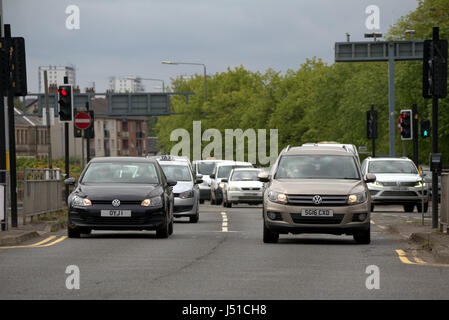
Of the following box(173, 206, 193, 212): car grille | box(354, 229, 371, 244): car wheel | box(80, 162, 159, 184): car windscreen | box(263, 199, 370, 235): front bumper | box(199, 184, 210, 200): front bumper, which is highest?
box(80, 162, 159, 184): car windscreen

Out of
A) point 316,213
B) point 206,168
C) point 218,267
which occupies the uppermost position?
point 316,213

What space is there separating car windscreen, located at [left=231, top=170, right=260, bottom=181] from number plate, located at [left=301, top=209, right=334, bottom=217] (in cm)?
2419

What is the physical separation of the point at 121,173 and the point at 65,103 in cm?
958

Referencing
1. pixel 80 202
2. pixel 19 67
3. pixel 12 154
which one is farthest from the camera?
pixel 12 154

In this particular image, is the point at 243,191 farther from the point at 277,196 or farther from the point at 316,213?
the point at 316,213

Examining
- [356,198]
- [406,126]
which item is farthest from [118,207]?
[406,126]

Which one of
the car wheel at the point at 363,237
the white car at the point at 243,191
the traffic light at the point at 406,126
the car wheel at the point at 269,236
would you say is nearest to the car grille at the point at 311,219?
the car wheel at the point at 269,236

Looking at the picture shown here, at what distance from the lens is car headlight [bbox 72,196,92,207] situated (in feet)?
66.0

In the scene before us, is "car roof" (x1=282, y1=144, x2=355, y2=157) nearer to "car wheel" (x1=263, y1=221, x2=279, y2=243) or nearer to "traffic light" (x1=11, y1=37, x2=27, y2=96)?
"car wheel" (x1=263, y1=221, x2=279, y2=243)

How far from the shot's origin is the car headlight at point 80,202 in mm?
20125

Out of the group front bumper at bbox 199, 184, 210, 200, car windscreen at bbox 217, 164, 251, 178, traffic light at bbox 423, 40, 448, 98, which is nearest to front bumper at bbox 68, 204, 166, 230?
traffic light at bbox 423, 40, 448, 98

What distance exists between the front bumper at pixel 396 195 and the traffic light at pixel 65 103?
33.8ft

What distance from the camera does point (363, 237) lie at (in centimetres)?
1942

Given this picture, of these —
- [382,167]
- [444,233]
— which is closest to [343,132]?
[382,167]
